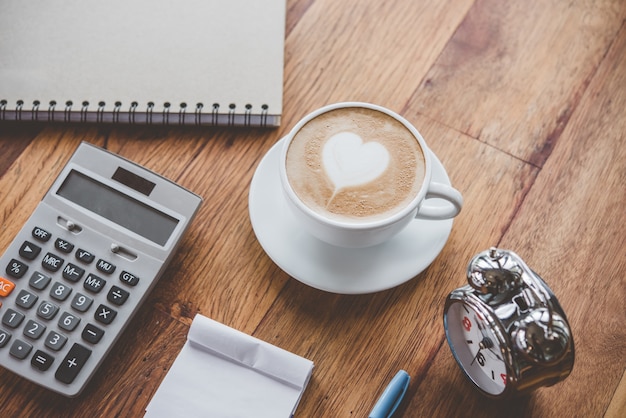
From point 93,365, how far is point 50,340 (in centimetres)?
5

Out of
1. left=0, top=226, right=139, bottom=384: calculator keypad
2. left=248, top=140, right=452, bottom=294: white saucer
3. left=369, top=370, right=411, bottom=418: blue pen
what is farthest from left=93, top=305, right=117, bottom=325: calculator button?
left=369, top=370, right=411, bottom=418: blue pen

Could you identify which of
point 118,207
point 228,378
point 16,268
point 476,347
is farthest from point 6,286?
point 476,347

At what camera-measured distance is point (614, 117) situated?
0.69 meters

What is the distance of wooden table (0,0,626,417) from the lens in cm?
57

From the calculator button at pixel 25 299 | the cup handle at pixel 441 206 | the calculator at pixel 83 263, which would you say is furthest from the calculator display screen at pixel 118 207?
the cup handle at pixel 441 206

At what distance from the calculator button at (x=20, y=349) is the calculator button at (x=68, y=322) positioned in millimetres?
34

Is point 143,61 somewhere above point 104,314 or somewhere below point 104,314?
above

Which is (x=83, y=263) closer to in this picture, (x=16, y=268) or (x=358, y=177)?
(x=16, y=268)

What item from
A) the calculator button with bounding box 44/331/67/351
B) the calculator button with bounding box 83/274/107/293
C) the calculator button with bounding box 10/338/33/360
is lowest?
the calculator button with bounding box 10/338/33/360

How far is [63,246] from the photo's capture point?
588mm

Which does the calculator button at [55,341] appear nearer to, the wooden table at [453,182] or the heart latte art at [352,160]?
the wooden table at [453,182]

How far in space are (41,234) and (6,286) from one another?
59 mm

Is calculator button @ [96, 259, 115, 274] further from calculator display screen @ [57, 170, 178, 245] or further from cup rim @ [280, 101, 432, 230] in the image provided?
cup rim @ [280, 101, 432, 230]

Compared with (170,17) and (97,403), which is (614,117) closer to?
A: (170,17)
